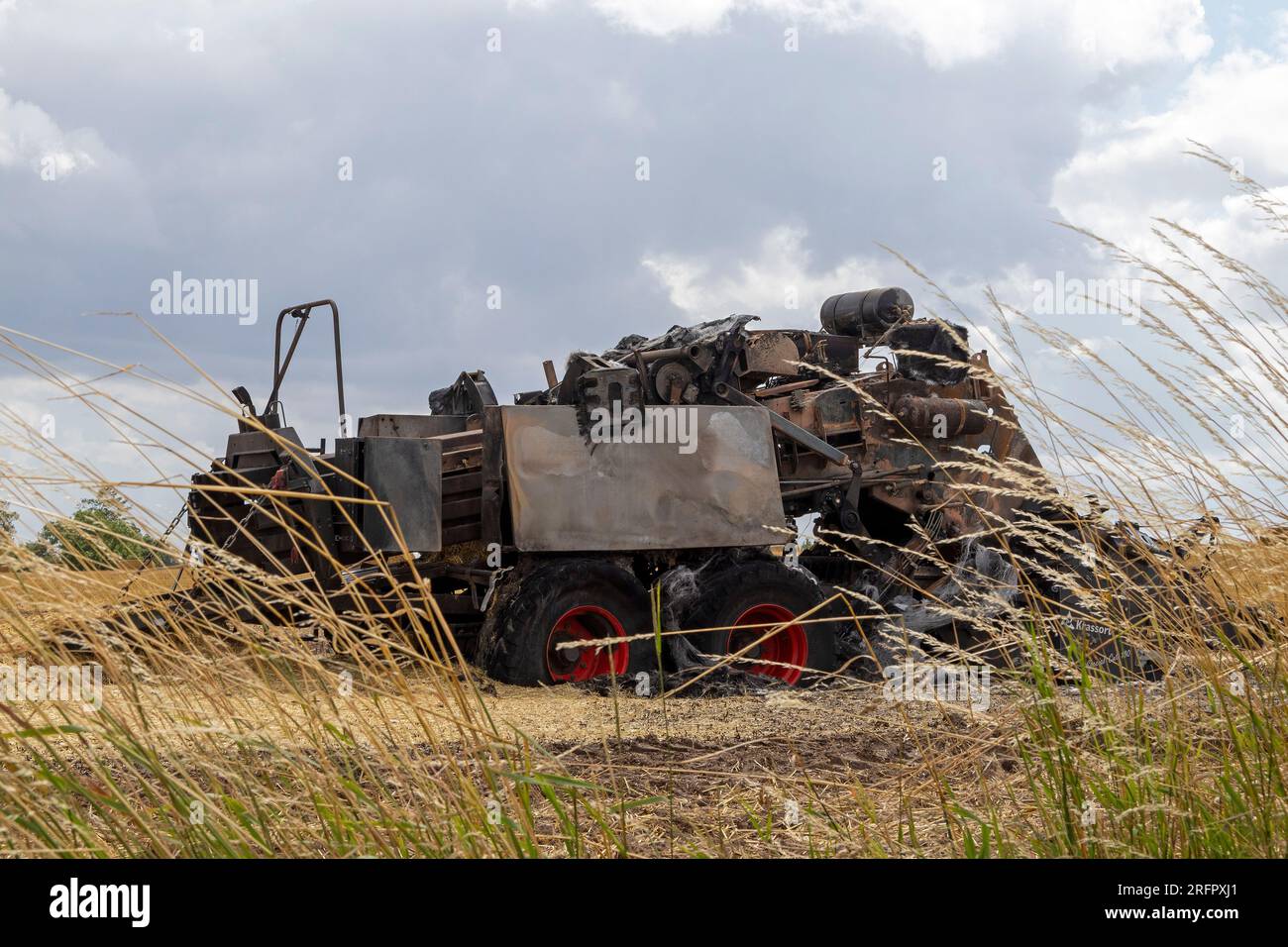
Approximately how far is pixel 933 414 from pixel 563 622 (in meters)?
3.72

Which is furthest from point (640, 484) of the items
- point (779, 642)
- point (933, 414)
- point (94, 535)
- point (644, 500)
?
point (94, 535)

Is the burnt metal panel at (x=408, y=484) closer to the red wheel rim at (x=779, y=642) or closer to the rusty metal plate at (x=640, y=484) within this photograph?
the rusty metal plate at (x=640, y=484)

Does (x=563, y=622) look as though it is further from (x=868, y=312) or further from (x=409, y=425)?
(x=868, y=312)

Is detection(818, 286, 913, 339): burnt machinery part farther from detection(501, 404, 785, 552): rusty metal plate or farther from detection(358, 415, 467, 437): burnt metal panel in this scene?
detection(358, 415, 467, 437): burnt metal panel

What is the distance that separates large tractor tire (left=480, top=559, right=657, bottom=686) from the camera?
763 cm

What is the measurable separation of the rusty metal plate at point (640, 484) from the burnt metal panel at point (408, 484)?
512mm

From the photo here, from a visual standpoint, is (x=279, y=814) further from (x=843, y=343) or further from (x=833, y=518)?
(x=843, y=343)

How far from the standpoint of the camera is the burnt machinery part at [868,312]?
10062 mm

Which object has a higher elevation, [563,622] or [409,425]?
[409,425]

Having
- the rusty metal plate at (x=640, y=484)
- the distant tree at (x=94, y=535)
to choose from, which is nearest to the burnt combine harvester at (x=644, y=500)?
the rusty metal plate at (x=640, y=484)

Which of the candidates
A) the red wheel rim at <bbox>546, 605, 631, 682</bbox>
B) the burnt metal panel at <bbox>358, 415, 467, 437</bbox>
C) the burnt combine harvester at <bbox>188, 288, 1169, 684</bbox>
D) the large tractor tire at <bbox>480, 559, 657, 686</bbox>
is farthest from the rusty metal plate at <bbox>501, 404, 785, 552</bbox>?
the burnt metal panel at <bbox>358, 415, 467, 437</bbox>

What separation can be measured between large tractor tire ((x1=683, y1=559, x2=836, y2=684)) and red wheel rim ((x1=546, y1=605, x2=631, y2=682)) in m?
0.53

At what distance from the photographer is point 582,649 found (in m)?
7.92
